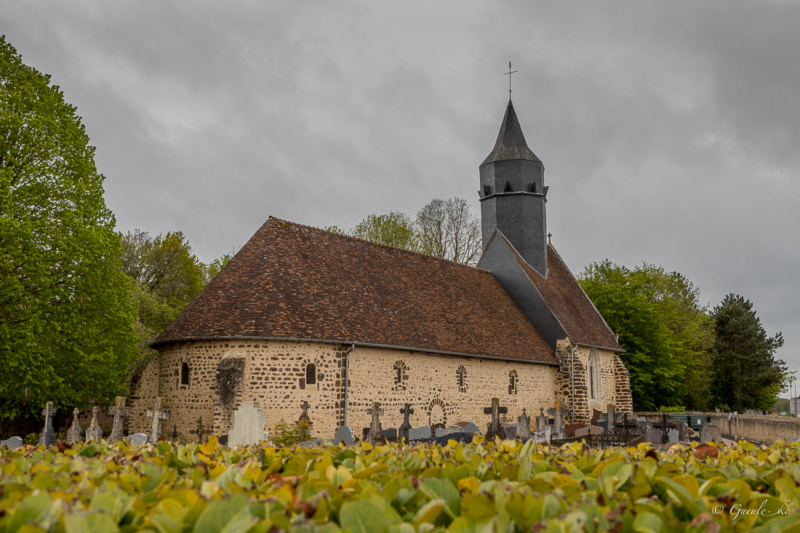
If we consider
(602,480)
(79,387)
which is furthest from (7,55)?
(602,480)

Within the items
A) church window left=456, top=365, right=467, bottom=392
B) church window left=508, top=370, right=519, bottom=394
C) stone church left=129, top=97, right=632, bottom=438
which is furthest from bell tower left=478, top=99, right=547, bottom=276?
church window left=456, top=365, right=467, bottom=392

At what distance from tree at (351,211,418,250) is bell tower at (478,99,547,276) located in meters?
11.5

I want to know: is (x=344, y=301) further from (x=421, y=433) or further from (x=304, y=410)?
(x=421, y=433)

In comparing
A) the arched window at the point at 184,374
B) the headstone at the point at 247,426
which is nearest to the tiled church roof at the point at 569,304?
the arched window at the point at 184,374

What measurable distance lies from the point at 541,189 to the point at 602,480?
31.1 m

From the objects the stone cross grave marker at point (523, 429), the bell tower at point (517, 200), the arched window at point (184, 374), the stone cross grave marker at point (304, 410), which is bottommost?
the stone cross grave marker at point (523, 429)

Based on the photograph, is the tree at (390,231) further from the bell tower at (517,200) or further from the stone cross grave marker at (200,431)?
the stone cross grave marker at (200,431)

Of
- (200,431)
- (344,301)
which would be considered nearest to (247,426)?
(200,431)

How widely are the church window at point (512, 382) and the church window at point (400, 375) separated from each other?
5695 mm

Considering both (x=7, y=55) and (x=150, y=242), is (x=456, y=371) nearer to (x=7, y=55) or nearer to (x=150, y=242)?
(x=7, y=55)

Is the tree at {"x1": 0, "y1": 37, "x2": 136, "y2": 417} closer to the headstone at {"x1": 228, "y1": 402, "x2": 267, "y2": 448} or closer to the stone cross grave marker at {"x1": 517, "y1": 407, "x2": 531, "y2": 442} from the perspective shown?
the headstone at {"x1": 228, "y1": 402, "x2": 267, "y2": 448}

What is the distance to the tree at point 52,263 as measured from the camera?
18.1 metres

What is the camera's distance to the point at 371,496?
8.68 ft

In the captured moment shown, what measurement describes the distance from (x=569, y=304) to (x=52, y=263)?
22.4 meters
